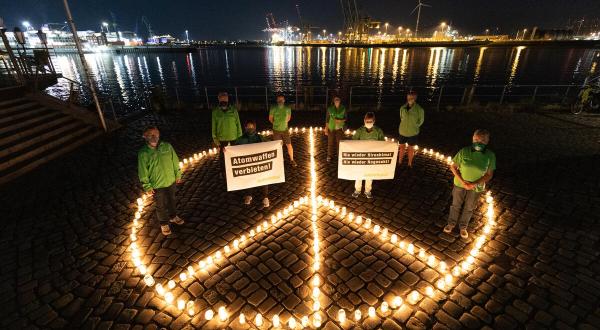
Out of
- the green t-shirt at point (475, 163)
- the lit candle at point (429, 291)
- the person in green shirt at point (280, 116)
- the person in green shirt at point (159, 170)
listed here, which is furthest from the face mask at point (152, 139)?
the green t-shirt at point (475, 163)

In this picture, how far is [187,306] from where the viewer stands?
4.64 m

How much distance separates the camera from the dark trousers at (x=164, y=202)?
6.08 metres

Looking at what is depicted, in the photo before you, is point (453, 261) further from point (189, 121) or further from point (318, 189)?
point (189, 121)

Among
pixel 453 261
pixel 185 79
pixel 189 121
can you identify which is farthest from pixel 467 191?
pixel 185 79

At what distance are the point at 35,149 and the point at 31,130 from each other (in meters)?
1.25

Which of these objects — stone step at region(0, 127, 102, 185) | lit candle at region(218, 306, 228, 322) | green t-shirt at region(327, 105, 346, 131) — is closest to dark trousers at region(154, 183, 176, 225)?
lit candle at region(218, 306, 228, 322)

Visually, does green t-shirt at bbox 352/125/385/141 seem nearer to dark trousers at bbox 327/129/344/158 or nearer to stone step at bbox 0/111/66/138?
dark trousers at bbox 327/129/344/158

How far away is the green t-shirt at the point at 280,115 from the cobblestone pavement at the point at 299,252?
1.58 meters

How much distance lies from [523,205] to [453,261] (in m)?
3.43

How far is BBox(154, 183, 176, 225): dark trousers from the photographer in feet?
19.9

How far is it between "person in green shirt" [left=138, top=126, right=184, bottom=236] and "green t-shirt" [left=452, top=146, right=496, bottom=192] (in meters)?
5.67

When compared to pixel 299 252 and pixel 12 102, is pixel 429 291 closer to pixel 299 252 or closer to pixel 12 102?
pixel 299 252

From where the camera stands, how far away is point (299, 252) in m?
5.86

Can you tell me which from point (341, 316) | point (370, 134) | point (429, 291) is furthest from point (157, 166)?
point (429, 291)
